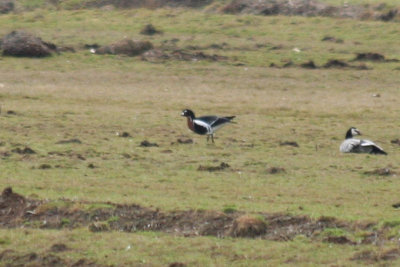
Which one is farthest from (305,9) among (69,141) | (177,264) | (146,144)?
(177,264)

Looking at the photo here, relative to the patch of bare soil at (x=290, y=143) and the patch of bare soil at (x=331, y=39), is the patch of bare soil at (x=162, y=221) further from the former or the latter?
the patch of bare soil at (x=331, y=39)

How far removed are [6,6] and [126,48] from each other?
13.0m

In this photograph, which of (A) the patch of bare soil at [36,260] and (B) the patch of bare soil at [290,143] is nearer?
(A) the patch of bare soil at [36,260]

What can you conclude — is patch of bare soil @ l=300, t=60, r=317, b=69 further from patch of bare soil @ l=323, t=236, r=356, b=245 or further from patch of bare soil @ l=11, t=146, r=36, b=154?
patch of bare soil @ l=323, t=236, r=356, b=245

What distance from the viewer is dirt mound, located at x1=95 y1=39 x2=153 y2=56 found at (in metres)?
34.5

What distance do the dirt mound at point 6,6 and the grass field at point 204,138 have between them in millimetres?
3502

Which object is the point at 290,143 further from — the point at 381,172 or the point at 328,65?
the point at 328,65

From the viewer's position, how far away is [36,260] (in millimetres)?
11117

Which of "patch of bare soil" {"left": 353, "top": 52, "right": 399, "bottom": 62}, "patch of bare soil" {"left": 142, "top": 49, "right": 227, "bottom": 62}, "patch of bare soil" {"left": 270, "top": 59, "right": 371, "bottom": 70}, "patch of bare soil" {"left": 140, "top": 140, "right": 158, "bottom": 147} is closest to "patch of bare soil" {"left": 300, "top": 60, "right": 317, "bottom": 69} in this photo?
"patch of bare soil" {"left": 270, "top": 59, "right": 371, "bottom": 70}

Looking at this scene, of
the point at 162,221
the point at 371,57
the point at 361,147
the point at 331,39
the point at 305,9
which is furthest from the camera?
the point at 305,9

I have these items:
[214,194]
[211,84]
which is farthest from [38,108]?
[214,194]

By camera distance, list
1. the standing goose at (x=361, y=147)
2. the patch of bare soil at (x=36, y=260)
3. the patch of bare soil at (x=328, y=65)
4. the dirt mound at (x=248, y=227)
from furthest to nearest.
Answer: the patch of bare soil at (x=328, y=65)
the standing goose at (x=361, y=147)
the dirt mound at (x=248, y=227)
the patch of bare soil at (x=36, y=260)

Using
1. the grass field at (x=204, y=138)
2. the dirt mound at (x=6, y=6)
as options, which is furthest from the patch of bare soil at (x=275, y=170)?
the dirt mound at (x=6, y=6)

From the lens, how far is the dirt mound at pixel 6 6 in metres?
45.2
